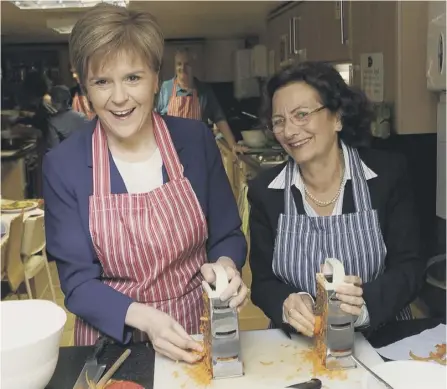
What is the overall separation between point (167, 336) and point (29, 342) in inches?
9.6

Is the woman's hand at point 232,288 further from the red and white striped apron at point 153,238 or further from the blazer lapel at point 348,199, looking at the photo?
the blazer lapel at point 348,199

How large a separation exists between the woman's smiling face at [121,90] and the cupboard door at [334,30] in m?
Result: 1.78

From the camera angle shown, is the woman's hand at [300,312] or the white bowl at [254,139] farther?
the white bowl at [254,139]

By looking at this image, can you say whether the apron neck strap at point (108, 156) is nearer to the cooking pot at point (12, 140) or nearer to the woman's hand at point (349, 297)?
the woman's hand at point (349, 297)

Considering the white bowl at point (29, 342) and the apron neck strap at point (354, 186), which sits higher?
the apron neck strap at point (354, 186)

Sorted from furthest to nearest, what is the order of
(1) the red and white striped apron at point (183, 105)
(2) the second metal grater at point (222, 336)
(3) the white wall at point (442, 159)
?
(1) the red and white striped apron at point (183, 105)
(3) the white wall at point (442, 159)
(2) the second metal grater at point (222, 336)

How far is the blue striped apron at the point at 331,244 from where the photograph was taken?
1.25 m

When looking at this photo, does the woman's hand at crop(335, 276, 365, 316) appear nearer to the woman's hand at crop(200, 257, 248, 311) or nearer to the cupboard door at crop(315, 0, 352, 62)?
the woman's hand at crop(200, 257, 248, 311)

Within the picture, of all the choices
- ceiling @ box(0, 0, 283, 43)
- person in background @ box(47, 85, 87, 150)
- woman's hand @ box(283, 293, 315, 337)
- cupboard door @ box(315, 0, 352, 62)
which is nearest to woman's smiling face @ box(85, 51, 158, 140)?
woman's hand @ box(283, 293, 315, 337)

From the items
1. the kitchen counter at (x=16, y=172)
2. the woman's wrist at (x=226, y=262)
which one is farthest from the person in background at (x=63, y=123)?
the woman's wrist at (x=226, y=262)

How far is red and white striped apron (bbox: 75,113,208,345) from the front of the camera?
1.13 m

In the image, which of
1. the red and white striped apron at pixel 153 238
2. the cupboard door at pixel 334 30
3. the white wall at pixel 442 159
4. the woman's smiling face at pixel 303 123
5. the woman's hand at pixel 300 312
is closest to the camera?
the woman's hand at pixel 300 312

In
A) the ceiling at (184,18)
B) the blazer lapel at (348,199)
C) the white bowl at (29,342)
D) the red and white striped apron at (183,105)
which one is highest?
the ceiling at (184,18)

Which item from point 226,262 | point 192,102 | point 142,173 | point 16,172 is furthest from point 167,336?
point 16,172
